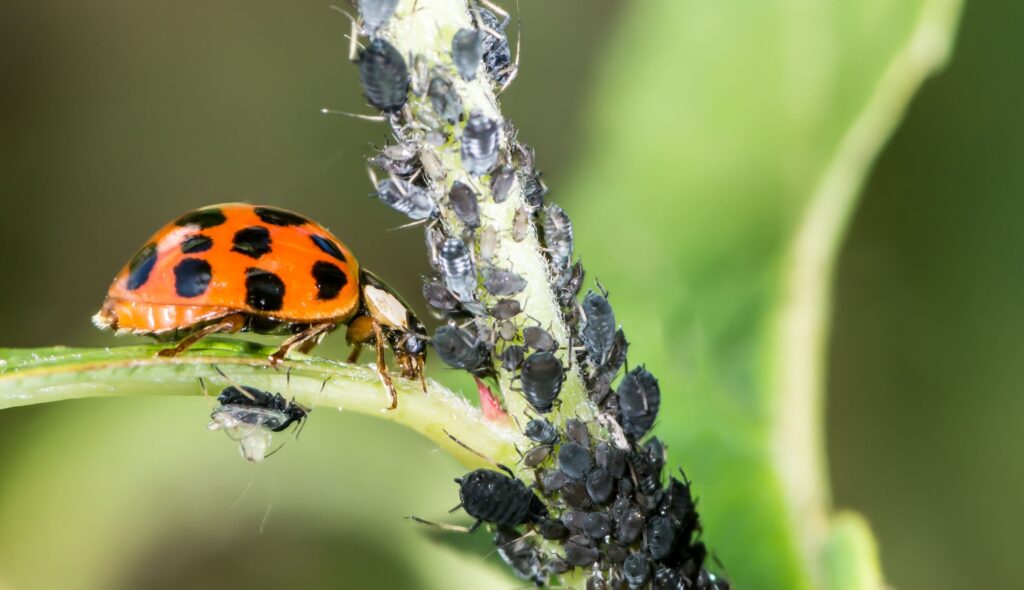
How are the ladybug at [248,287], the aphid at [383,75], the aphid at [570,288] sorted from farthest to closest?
the ladybug at [248,287] < the aphid at [570,288] < the aphid at [383,75]

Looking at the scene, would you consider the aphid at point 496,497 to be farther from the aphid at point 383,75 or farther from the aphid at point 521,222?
the aphid at point 383,75

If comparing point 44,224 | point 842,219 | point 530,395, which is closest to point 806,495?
point 842,219

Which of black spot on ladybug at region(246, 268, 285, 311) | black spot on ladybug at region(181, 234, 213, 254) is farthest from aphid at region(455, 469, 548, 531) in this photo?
black spot on ladybug at region(181, 234, 213, 254)

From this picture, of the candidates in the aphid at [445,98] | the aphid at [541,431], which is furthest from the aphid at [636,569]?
the aphid at [445,98]

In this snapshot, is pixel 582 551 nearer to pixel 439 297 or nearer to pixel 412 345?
pixel 439 297

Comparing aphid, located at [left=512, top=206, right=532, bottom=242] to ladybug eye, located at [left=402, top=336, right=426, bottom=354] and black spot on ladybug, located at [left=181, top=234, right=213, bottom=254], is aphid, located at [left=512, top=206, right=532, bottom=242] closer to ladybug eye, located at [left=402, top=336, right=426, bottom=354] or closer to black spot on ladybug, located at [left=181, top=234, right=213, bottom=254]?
ladybug eye, located at [left=402, top=336, right=426, bottom=354]

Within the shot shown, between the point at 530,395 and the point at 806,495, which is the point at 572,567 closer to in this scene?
the point at 530,395
